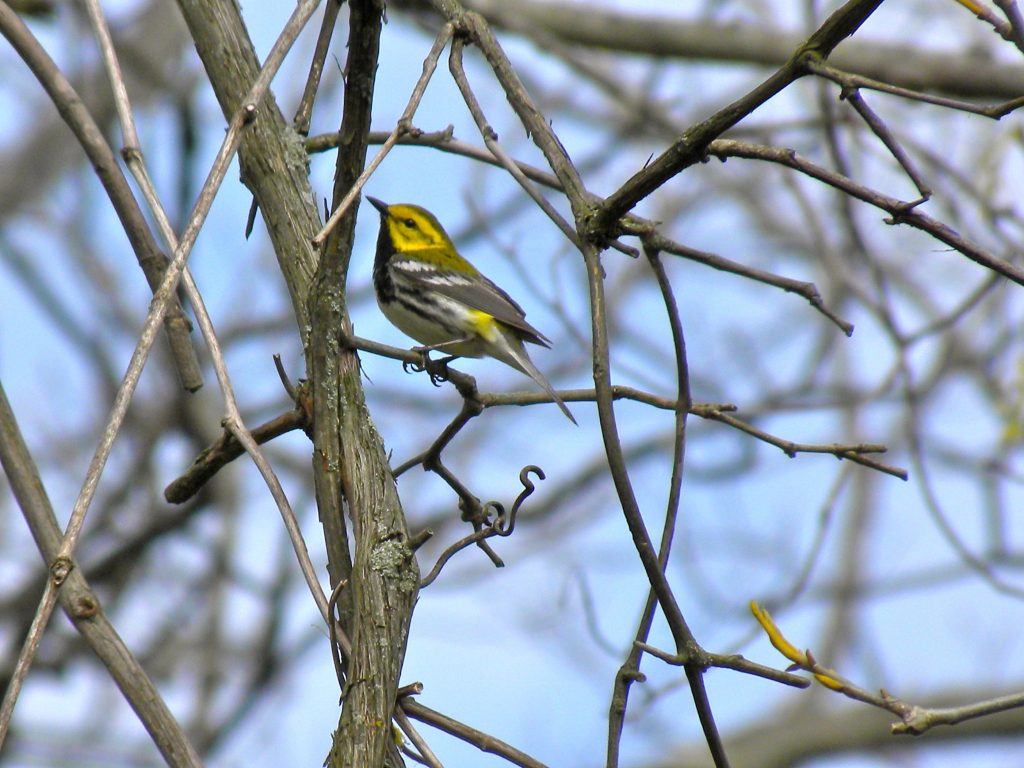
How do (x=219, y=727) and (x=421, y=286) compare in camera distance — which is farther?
(x=219, y=727)

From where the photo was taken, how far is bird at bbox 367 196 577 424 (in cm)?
392

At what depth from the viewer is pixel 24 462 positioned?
2.19 m

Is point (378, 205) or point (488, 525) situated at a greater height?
point (378, 205)

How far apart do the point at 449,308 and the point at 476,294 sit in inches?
6.3

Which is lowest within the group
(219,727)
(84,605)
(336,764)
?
(336,764)

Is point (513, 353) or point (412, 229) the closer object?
point (513, 353)

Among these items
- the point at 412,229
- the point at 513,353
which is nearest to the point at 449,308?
the point at 513,353

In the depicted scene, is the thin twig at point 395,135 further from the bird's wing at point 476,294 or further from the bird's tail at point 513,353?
the bird's wing at point 476,294

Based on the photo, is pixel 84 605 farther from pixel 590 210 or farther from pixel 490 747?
pixel 590 210

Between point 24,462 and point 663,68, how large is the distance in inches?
225

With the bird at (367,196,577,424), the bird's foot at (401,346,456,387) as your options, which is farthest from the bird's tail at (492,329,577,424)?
the bird's foot at (401,346,456,387)

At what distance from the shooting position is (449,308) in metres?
4.03

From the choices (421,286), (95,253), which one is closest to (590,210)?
(421,286)

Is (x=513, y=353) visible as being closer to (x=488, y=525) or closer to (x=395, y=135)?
(x=488, y=525)
